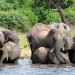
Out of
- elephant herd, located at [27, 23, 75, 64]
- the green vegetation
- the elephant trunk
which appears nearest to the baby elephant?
elephant herd, located at [27, 23, 75, 64]

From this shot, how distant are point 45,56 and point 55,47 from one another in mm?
551

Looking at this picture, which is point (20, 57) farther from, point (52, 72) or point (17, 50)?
point (52, 72)

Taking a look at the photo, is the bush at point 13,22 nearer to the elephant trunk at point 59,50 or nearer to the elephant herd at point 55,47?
the elephant herd at point 55,47

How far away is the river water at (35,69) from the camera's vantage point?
621 inches

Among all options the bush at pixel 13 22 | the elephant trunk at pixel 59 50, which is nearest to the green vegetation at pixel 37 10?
the bush at pixel 13 22

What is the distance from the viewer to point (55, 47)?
17969 millimetres

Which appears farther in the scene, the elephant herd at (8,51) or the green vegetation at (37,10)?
the green vegetation at (37,10)

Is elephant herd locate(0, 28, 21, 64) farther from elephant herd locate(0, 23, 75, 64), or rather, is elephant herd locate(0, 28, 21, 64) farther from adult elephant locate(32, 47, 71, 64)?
adult elephant locate(32, 47, 71, 64)

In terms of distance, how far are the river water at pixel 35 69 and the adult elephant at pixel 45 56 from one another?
353 millimetres

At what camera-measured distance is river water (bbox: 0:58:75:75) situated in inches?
621

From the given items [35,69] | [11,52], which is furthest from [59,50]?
[11,52]

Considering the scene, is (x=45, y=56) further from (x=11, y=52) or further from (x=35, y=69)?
(x=35, y=69)

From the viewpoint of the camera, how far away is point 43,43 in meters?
19.2

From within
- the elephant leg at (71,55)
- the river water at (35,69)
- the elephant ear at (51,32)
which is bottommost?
the river water at (35,69)
